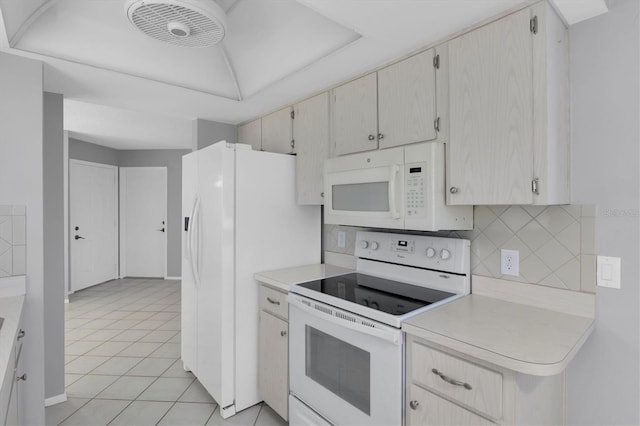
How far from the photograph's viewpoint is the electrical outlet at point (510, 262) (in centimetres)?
162

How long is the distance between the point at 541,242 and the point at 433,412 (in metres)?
0.89

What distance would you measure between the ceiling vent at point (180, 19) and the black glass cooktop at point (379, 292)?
1363 millimetres

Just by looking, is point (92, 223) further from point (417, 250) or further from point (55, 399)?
point (417, 250)

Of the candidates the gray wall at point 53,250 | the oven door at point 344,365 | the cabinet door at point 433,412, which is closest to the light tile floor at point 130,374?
the gray wall at point 53,250

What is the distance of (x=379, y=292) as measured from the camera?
70.5 inches

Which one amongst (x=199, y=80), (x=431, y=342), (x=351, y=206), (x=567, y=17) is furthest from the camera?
(x=199, y=80)

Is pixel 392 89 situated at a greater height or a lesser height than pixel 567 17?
lesser

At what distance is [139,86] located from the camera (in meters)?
2.32

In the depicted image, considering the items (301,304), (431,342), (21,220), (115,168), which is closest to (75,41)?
(21,220)

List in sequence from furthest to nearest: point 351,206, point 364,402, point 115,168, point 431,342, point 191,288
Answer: point 115,168 < point 191,288 < point 351,206 < point 364,402 < point 431,342

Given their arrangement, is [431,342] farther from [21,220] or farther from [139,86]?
→ [139,86]

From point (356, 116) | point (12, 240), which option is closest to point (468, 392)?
point (356, 116)

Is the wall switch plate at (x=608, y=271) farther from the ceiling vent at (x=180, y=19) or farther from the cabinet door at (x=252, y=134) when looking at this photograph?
the cabinet door at (x=252, y=134)

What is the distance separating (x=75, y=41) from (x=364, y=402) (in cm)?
238
